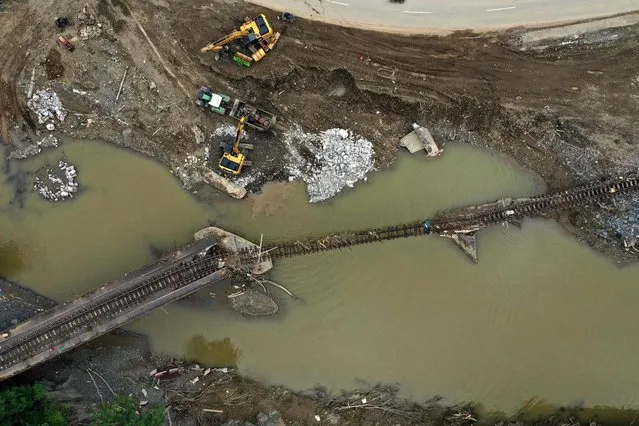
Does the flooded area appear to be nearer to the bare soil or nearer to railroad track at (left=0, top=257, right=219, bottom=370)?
the bare soil

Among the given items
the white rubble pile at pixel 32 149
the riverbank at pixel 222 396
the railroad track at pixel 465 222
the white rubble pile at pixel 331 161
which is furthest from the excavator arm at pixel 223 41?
the riverbank at pixel 222 396

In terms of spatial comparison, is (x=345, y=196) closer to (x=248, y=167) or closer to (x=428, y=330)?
(x=248, y=167)

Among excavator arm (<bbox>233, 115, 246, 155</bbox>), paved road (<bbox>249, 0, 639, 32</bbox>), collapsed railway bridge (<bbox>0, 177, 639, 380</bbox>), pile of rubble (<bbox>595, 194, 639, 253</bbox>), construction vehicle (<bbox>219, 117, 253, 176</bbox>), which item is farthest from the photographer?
paved road (<bbox>249, 0, 639, 32</bbox>)

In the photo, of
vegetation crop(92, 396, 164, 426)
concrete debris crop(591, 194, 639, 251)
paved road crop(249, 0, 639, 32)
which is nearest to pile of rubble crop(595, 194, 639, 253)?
concrete debris crop(591, 194, 639, 251)

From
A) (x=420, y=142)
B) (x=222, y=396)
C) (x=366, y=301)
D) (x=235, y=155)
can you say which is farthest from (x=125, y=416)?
(x=420, y=142)

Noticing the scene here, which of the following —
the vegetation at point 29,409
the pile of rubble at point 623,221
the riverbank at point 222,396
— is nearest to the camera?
the vegetation at point 29,409

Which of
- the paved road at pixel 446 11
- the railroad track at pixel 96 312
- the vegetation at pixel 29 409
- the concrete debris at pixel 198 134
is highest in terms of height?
the paved road at pixel 446 11

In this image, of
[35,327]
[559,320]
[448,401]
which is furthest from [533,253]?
[35,327]

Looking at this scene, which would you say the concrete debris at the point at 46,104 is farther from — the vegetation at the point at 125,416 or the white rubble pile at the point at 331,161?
the vegetation at the point at 125,416
